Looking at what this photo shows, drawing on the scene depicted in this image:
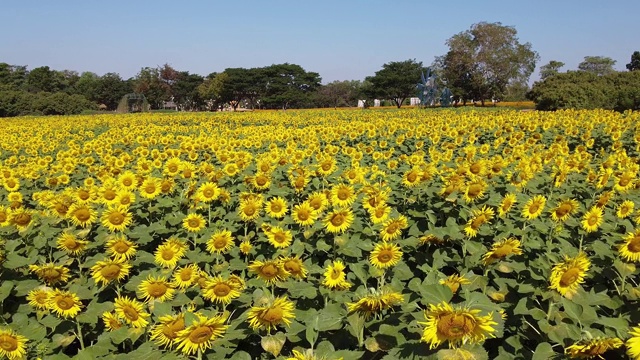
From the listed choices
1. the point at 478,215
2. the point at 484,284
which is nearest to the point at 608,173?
the point at 478,215

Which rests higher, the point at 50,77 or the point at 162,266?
the point at 50,77

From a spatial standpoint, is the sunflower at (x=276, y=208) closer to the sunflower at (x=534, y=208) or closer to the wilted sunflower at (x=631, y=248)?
the sunflower at (x=534, y=208)

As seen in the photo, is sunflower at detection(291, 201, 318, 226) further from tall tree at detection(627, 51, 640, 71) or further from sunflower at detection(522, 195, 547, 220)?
tall tree at detection(627, 51, 640, 71)

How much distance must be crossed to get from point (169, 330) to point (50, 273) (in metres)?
1.41

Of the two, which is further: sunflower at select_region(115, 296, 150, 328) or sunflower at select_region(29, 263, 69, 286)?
sunflower at select_region(29, 263, 69, 286)

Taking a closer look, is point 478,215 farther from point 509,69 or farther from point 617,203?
point 509,69

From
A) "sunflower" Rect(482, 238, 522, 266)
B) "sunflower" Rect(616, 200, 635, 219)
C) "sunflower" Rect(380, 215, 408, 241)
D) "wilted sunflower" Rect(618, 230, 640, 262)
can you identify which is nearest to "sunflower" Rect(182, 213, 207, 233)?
"sunflower" Rect(380, 215, 408, 241)

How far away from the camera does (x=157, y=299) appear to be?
238 centimetres

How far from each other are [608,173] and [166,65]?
96412 mm

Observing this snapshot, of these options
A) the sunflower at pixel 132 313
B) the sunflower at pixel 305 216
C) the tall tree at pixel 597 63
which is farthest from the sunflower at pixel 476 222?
the tall tree at pixel 597 63

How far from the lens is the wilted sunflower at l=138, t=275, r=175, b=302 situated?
2.41 meters

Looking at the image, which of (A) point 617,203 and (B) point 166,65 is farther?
(B) point 166,65

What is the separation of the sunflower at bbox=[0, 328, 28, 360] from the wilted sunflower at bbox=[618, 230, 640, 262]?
3.00m

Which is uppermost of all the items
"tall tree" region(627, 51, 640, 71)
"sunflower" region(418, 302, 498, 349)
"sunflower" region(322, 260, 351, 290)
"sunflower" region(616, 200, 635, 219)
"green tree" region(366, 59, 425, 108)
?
"tall tree" region(627, 51, 640, 71)
